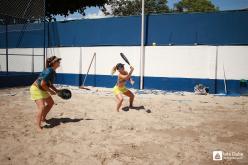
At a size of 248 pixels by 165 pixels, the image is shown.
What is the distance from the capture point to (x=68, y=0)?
3016cm

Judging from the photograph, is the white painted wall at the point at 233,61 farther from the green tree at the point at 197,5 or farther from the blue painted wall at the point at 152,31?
the green tree at the point at 197,5

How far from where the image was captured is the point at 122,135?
651cm

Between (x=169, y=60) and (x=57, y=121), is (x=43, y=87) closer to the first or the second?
(x=57, y=121)

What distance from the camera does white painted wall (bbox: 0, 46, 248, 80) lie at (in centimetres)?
1451

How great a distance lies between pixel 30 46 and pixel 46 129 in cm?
1524

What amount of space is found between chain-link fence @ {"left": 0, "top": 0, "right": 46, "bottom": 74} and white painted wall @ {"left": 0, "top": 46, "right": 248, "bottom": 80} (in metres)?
0.54

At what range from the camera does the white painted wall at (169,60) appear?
571 inches

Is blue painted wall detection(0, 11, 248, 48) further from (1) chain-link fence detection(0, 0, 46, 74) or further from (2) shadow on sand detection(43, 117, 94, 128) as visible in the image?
(2) shadow on sand detection(43, 117, 94, 128)

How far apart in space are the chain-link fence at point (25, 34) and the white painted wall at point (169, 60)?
21.2 inches

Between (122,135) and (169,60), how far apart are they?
33.1 ft

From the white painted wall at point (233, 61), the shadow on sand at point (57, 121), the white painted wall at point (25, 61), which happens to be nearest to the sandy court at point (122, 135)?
the shadow on sand at point (57, 121)

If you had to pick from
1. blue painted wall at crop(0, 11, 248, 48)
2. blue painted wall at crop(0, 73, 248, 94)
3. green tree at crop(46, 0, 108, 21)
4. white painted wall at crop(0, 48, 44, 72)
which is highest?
green tree at crop(46, 0, 108, 21)

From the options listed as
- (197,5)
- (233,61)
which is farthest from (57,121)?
(197,5)

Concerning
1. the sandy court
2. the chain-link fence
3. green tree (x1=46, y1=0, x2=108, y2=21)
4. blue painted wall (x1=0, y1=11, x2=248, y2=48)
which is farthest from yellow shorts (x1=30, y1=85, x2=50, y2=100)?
green tree (x1=46, y1=0, x2=108, y2=21)
